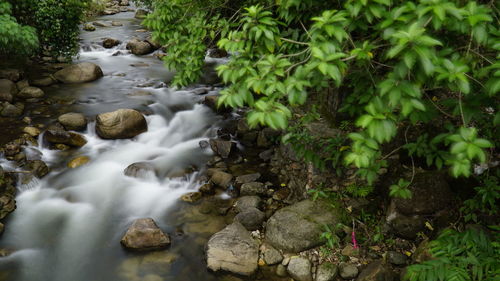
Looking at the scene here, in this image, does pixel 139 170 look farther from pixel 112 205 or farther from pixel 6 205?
pixel 6 205

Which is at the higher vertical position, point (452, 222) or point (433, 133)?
point (433, 133)

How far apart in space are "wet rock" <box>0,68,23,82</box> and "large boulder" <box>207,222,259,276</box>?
8312mm

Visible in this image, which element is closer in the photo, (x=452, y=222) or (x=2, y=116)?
(x=452, y=222)

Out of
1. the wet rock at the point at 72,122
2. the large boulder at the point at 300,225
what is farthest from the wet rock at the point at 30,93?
the large boulder at the point at 300,225

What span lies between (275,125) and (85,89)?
9.51m

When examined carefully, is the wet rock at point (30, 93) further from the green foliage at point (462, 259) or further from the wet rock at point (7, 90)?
the green foliage at point (462, 259)

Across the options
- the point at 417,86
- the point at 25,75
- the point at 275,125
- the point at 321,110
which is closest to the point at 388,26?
the point at 417,86

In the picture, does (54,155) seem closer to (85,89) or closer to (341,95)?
(85,89)

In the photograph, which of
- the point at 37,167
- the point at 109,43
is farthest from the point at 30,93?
the point at 109,43

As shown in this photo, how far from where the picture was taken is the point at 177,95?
10359 mm

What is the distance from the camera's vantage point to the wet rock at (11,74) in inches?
385

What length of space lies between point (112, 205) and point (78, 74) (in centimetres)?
623

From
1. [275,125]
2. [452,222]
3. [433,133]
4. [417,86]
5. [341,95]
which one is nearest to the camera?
[417,86]

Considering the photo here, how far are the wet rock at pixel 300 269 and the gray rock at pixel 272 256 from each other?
0.59 feet
